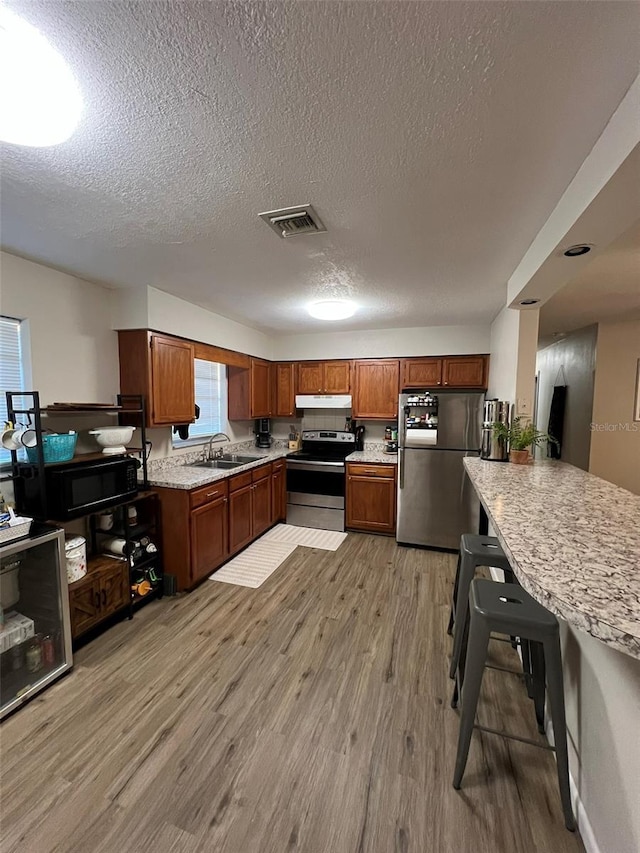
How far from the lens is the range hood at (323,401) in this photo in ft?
14.8

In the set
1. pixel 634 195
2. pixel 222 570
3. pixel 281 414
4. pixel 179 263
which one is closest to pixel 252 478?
pixel 222 570

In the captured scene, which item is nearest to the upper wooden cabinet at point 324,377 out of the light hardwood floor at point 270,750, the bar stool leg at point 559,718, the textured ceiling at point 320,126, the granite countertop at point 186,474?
the granite countertop at point 186,474

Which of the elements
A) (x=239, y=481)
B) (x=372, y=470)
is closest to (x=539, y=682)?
(x=372, y=470)

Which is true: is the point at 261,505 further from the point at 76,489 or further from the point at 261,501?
the point at 76,489

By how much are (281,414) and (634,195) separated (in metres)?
4.02

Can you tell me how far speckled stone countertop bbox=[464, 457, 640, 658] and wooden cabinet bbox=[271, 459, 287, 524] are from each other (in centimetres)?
259

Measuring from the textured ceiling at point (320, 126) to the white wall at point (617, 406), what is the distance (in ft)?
10.6

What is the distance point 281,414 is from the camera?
189 inches

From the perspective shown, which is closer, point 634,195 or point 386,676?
point 634,195

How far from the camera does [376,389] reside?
4.38 meters

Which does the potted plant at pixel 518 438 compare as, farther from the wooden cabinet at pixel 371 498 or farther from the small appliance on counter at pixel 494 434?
the wooden cabinet at pixel 371 498

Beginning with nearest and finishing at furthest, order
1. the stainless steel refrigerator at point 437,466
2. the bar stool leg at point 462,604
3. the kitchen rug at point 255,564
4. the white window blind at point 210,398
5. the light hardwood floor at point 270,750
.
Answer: the light hardwood floor at point 270,750
the bar stool leg at point 462,604
the kitchen rug at point 255,564
the stainless steel refrigerator at point 437,466
the white window blind at point 210,398

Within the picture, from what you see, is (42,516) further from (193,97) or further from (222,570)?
(193,97)

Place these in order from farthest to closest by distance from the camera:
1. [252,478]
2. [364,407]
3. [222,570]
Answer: [364,407] < [252,478] < [222,570]
